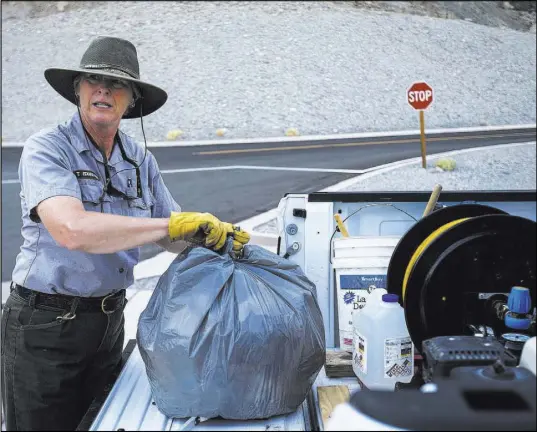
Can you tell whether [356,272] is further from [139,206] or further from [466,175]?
[466,175]

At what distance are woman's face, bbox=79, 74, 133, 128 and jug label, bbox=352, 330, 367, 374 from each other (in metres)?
1.08

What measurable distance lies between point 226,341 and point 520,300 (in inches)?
28.5

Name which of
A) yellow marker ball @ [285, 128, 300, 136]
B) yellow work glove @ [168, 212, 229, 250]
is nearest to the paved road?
yellow marker ball @ [285, 128, 300, 136]

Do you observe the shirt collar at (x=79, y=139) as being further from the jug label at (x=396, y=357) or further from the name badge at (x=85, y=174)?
the jug label at (x=396, y=357)

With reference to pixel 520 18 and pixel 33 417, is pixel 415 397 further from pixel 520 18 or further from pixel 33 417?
pixel 520 18

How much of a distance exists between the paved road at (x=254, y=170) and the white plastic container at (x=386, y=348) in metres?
5.76

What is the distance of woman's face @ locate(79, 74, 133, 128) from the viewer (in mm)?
2158

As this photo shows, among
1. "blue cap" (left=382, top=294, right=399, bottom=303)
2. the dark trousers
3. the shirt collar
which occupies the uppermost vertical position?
the shirt collar

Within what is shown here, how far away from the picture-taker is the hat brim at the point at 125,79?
7.17ft

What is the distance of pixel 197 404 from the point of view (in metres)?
1.67

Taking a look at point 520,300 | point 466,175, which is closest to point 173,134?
point 466,175

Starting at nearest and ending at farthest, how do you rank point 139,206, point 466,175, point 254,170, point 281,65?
point 139,206, point 466,175, point 254,170, point 281,65

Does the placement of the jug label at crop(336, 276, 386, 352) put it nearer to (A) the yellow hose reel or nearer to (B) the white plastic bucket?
(B) the white plastic bucket

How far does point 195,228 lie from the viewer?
1769 millimetres
